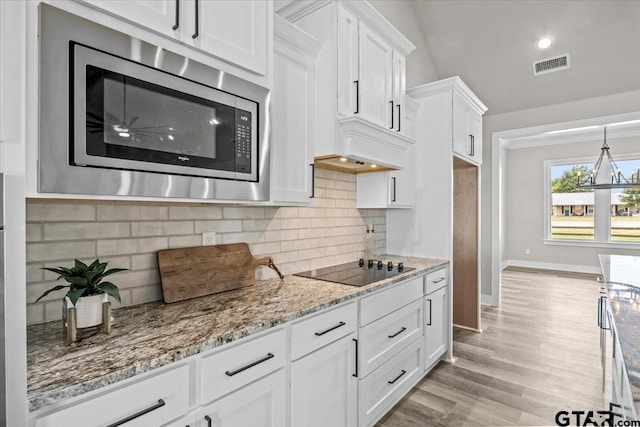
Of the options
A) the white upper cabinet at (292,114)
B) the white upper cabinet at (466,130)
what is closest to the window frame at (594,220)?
the white upper cabinet at (466,130)

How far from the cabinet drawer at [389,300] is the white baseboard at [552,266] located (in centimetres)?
601

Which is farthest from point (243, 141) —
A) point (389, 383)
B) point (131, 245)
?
point (389, 383)

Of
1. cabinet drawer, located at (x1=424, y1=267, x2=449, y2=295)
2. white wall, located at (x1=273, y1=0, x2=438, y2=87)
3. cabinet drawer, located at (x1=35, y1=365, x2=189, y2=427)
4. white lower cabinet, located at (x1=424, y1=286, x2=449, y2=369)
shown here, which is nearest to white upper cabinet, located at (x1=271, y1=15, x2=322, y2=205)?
cabinet drawer, located at (x1=35, y1=365, x2=189, y2=427)

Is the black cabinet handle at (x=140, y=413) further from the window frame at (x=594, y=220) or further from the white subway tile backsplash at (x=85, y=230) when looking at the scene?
the window frame at (x=594, y=220)

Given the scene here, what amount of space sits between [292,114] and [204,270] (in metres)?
0.98

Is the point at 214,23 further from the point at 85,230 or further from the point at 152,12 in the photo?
the point at 85,230

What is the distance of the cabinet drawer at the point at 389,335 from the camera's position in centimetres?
197

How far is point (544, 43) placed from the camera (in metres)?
3.96

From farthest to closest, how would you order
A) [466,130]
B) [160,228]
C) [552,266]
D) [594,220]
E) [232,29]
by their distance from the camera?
[552,266] < [594,220] < [466,130] < [160,228] < [232,29]

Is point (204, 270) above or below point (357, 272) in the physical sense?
above

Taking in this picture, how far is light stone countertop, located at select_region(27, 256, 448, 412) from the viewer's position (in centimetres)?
88

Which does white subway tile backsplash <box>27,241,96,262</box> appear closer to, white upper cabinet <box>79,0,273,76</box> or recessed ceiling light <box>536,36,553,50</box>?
white upper cabinet <box>79,0,273,76</box>

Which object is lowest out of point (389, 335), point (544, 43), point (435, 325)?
point (435, 325)

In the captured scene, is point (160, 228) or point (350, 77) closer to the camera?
point (160, 228)
